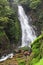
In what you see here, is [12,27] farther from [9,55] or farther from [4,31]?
[9,55]

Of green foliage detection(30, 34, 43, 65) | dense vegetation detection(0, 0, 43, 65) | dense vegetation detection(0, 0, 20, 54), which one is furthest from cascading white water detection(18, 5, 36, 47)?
green foliage detection(30, 34, 43, 65)

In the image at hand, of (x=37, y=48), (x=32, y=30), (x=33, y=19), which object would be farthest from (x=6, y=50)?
(x=37, y=48)

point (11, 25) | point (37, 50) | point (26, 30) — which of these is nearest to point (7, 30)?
point (11, 25)

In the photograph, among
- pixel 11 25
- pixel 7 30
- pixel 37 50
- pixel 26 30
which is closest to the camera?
pixel 37 50

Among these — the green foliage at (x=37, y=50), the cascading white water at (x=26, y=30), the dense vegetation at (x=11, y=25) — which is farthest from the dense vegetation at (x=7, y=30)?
the green foliage at (x=37, y=50)

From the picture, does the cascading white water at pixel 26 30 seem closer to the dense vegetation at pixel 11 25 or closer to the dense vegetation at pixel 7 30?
the dense vegetation at pixel 11 25

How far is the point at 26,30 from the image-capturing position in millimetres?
24594

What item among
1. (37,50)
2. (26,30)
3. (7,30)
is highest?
(37,50)

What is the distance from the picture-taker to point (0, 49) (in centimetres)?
1858

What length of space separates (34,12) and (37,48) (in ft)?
66.7

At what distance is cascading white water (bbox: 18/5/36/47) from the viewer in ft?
76.5

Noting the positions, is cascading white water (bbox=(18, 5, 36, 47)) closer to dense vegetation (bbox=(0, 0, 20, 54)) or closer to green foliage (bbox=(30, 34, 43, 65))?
dense vegetation (bbox=(0, 0, 20, 54))

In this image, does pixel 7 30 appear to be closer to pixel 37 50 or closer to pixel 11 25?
pixel 11 25

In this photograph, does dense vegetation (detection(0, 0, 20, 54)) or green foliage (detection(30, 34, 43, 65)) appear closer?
green foliage (detection(30, 34, 43, 65))
